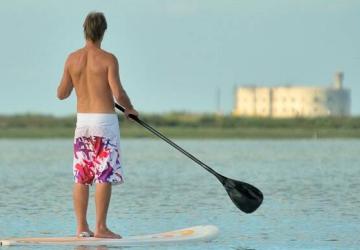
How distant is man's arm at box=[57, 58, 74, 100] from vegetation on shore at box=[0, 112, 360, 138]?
48675 millimetres

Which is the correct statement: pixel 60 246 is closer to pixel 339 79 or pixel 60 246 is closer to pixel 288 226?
pixel 288 226

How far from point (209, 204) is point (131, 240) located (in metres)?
4.55

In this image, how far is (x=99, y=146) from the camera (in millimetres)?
12148

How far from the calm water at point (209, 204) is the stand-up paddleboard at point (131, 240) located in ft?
0.51

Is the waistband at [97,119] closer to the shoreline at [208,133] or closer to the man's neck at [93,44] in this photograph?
the man's neck at [93,44]

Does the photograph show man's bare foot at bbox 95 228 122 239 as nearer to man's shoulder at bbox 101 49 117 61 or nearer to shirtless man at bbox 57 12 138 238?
shirtless man at bbox 57 12 138 238

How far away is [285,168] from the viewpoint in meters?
26.0

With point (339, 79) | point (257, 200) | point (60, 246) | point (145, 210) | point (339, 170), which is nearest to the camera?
point (60, 246)

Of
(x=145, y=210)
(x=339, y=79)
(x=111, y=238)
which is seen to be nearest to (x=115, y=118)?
(x=111, y=238)

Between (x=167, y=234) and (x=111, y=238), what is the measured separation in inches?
23.6

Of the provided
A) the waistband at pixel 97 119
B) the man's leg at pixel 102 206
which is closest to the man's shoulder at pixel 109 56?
the waistband at pixel 97 119

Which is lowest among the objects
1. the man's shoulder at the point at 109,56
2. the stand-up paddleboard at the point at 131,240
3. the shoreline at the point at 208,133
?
the shoreline at the point at 208,133

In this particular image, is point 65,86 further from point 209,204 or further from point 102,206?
point 209,204

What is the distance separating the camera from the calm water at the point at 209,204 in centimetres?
1311
